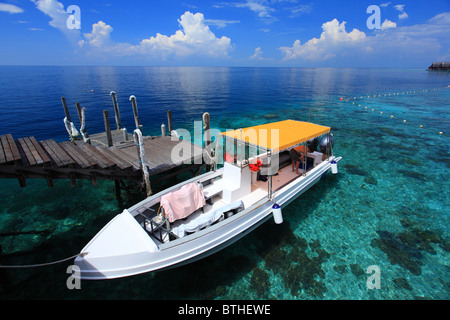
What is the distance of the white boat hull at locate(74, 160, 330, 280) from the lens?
598cm

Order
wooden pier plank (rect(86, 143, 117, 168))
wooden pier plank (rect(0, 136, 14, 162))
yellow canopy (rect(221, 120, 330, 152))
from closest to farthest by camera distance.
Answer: wooden pier plank (rect(0, 136, 14, 162))
yellow canopy (rect(221, 120, 330, 152))
wooden pier plank (rect(86, 143, 117, 168))

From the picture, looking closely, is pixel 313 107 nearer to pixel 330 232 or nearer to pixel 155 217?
pixel 330 232

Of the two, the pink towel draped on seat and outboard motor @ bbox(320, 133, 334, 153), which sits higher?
outboard motor @ bbox(320, 133, 334, 153)

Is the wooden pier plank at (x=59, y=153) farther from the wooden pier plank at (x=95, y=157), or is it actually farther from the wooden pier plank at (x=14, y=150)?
the wooden pier plank at (x=14, y=150)

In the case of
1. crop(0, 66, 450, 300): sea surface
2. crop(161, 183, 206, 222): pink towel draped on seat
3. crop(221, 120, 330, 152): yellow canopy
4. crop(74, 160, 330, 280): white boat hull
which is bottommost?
crop(0, 66, 450, 300): sea surface

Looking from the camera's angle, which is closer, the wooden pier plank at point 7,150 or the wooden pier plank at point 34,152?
the wooden pier plank at point 7,150

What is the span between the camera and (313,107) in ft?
128

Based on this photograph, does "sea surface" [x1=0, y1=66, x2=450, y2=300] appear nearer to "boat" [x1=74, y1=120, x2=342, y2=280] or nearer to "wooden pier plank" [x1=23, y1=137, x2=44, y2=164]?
"boat" [x1=74, y1=120, x2=342, y2=280]

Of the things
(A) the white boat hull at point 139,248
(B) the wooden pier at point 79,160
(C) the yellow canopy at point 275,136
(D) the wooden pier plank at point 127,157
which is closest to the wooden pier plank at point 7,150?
(B) the wooden pier at point 79,160

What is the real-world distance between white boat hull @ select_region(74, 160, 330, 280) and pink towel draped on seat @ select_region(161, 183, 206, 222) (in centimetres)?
115

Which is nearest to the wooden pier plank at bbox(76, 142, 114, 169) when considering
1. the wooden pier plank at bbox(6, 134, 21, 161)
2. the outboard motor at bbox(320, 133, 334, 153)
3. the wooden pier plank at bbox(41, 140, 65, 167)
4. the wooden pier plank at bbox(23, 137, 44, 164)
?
the wooden pier plank at bbox(41, 140, 65, 167)

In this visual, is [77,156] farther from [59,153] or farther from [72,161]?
[72,161]

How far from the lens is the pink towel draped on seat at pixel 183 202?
766cm
